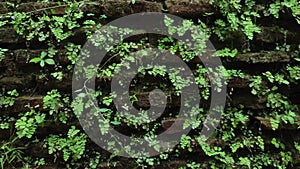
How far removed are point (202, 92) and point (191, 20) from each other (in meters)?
0.39

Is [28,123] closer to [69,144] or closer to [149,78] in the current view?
[69,144]

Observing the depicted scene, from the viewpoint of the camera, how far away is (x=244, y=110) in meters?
1.79

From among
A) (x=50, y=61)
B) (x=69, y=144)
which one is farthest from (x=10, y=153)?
(x=50, y=61)

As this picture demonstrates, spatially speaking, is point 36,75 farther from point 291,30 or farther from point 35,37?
point 291,30

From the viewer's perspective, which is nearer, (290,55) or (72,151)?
(72,151)

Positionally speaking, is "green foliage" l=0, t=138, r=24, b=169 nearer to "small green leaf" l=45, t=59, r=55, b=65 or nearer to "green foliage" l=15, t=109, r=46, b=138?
"green foliage" l=15, t=109, r=46, b=138

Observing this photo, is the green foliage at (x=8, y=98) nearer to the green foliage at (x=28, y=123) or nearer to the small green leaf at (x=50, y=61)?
the green foliage at (x=28, y=123)

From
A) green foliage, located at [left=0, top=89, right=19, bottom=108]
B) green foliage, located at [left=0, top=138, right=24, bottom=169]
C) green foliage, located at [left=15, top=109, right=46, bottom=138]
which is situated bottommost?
green foliage, located at [left=0, top=138, right=24, bottom=169]

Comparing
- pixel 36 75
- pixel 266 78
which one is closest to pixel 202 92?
pixel 266 78

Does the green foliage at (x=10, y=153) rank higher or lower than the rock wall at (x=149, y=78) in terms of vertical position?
lower

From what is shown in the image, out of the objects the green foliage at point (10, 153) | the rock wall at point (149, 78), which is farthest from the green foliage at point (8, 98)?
the green foliage at point (10, 153)

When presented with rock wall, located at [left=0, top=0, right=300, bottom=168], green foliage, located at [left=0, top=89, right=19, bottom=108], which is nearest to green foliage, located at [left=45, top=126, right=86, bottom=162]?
rock wall, located at [left=0, top=0, right=300, bottom=168]

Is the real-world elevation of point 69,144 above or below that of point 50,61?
below

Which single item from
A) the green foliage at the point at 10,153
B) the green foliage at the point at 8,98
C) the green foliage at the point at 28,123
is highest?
the green foliage at the point at 8,98
